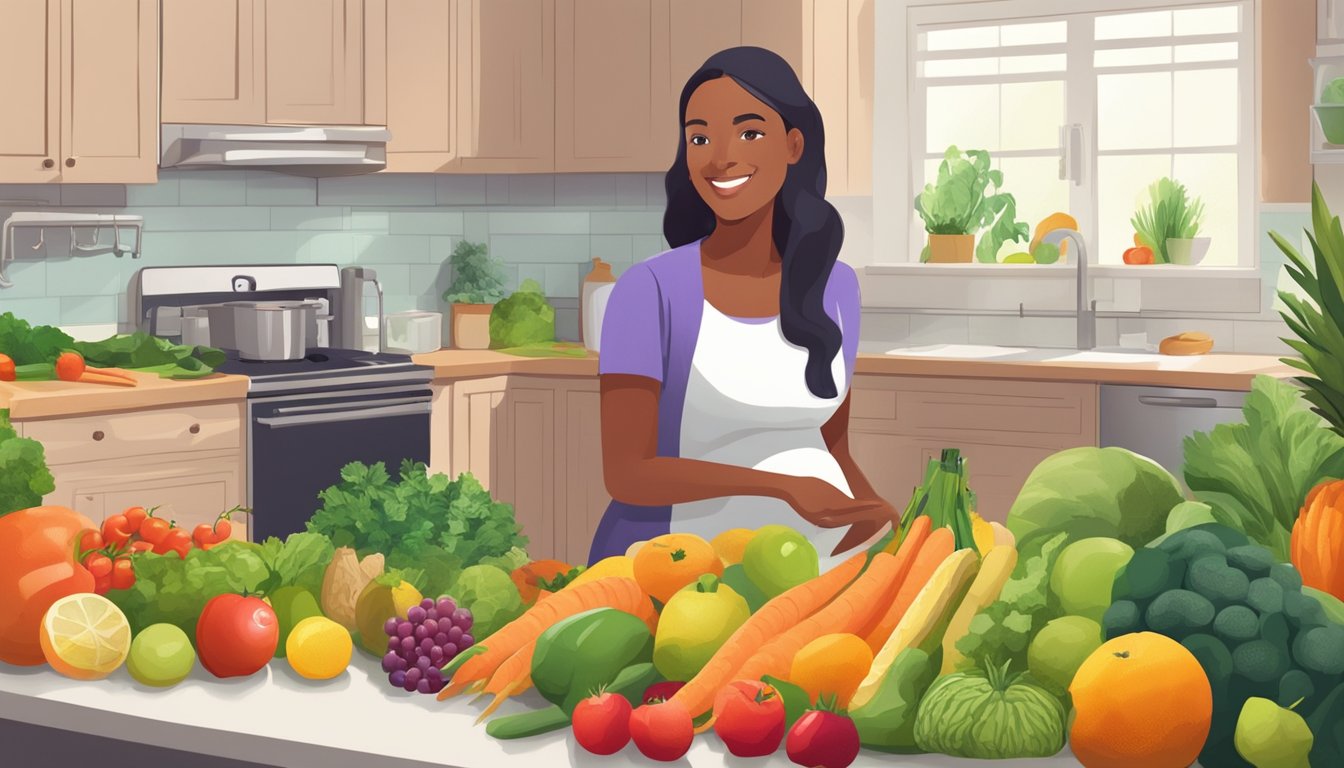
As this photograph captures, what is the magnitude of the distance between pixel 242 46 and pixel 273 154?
0.33 metres

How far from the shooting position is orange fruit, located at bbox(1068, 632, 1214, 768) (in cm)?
125

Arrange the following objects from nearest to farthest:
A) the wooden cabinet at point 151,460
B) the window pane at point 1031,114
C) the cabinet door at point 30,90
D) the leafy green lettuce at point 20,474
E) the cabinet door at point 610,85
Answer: the leafy green lettuce at point 20,474, the wooden cabinet at point 151,460, the cabinet door at point 30,90, the cabinet door at point 610,85, the window pane at point 1031,114

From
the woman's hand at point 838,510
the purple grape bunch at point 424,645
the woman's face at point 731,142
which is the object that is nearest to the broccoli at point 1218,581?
the purple grape bunch at point 424,645

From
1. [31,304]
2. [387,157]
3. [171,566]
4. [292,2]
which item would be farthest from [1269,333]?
[171,566]

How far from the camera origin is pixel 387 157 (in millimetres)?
5137

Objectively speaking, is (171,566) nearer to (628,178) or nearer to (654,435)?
(654,435)

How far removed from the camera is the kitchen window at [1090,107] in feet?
16.7

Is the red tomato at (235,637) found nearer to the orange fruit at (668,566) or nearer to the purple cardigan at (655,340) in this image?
the orange fruit at (668,566)

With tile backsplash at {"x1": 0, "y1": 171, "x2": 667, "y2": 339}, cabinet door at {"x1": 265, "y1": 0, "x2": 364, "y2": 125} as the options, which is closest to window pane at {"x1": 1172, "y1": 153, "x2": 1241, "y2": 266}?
tile backsplash at {"x1": 0, "y1": 171, "x2": 667, "y2": 339}

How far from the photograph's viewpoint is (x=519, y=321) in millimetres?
5543

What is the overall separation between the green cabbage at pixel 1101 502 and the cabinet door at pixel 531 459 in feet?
11.7

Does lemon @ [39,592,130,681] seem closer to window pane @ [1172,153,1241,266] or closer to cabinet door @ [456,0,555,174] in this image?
cabinet door @ [456,0,555,174]

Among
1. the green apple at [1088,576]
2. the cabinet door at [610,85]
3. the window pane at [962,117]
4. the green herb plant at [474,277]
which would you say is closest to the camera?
the green apple at [1088,576]

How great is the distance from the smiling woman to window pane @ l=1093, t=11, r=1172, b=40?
2.97 meters
